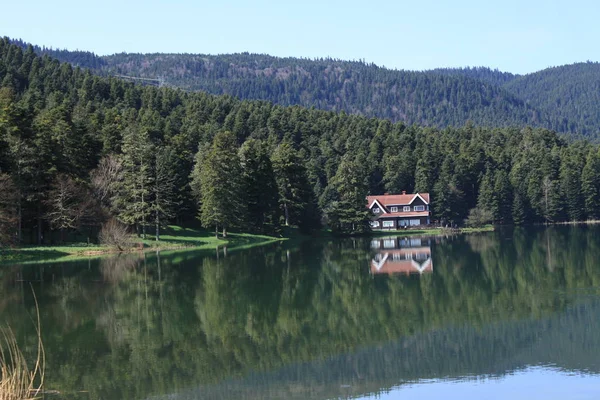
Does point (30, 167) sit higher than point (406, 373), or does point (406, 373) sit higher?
point (30, 167)

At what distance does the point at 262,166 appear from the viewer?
82.2 meters

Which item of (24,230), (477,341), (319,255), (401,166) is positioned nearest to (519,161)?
(401,166)

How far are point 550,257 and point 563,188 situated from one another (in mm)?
71678

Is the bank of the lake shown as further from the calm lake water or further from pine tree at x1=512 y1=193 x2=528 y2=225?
pine tree at x1=512 y1=193 x2=528 y2=225

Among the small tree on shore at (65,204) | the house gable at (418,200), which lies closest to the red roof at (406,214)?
the house gable at (418,200)

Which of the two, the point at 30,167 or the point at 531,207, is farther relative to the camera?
the point at 531,207

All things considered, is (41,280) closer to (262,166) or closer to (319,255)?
(319,255)

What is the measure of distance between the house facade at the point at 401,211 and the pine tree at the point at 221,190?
36418 mm

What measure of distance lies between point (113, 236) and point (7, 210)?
34.7ft

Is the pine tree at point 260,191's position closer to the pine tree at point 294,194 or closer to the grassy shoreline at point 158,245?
the grassy shoreline at point 158,245

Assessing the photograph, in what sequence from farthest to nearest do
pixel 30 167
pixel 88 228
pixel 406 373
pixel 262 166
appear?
pixel 262 166 < pixel 88 228 < pixel 30 167 < pixel 406 373

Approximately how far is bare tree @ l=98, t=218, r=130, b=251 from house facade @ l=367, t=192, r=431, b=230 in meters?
52.8

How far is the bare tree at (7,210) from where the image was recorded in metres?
51.5

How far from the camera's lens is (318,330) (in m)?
24.2
